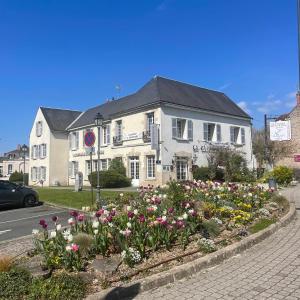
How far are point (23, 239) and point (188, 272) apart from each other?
4.88m

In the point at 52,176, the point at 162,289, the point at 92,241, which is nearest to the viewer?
the point at 162,289

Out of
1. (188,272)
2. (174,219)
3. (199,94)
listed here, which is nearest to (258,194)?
(174,219)

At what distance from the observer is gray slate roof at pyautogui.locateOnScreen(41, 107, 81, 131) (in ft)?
136

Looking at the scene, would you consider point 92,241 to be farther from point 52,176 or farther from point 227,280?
point 52,176

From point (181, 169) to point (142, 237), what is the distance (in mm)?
23279

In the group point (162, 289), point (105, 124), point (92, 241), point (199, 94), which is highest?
point (199, 94)

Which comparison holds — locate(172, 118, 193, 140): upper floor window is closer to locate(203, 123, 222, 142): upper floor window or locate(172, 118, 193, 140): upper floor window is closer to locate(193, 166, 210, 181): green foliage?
locate(203, 123, 222, 142): upper floor window

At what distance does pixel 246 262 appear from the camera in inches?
259

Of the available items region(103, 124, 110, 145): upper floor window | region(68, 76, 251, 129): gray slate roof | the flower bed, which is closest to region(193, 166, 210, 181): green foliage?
region(68, 76, 251, 129): gray slate roof

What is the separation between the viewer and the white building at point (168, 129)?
28.7 m

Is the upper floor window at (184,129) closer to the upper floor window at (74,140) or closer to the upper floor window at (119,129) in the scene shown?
the upper floor window at (119,129)

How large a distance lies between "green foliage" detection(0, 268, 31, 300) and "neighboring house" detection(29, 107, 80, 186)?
3610cm

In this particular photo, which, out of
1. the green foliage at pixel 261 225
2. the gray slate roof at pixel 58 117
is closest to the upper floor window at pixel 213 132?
the gray slate roof at pixel 58 117

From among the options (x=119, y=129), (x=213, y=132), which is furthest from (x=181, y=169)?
(x=119, y=129)
